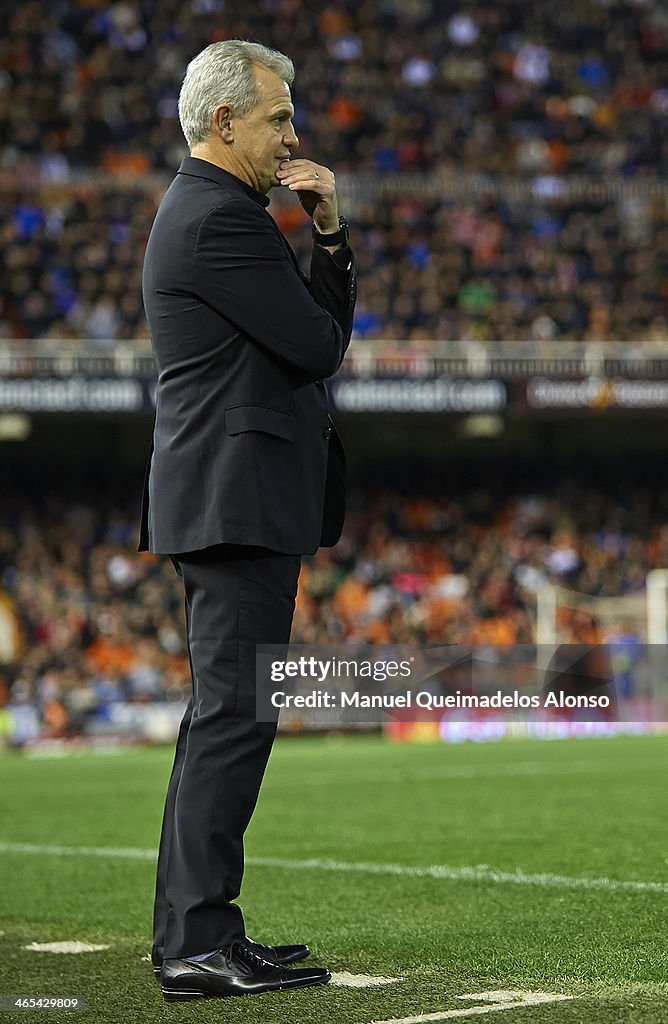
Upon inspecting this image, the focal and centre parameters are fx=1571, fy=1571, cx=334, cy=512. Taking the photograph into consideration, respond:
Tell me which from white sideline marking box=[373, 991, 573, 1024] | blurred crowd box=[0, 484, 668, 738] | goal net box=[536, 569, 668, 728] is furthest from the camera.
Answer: goal net box=[536, 569, 668, 728]

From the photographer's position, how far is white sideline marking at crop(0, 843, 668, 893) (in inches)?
196

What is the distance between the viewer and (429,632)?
2256 cm

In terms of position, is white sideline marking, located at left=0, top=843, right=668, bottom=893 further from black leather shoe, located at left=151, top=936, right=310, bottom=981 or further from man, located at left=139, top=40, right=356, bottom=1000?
man, located at left=139, top=40, right=356, bottom=1000

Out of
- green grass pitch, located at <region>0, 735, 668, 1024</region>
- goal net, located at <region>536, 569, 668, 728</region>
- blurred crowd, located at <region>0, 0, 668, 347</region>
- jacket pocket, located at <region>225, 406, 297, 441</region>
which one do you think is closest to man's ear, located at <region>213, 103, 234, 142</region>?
jacket pocket, located at <region>225, 406, 297, 441</region>

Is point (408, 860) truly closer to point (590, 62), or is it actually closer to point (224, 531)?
point (224, 531)

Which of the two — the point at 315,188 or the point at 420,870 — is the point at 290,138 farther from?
the point at 420,870

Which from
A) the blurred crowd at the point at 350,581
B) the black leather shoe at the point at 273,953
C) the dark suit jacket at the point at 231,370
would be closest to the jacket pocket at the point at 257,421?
the dark suit jacket at the point at 231,370

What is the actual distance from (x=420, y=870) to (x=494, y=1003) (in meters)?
2.56

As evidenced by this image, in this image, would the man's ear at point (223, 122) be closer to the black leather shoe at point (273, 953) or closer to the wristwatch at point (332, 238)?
the wristwatch at point (332, 238)

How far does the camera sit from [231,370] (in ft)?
11.4

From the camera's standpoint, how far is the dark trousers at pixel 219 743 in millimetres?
3395

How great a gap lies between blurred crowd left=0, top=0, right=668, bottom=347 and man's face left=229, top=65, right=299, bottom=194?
65.7 ft

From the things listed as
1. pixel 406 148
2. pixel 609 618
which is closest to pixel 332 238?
pixel 609 618

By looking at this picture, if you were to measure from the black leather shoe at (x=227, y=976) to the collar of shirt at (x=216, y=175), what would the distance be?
167 cm
